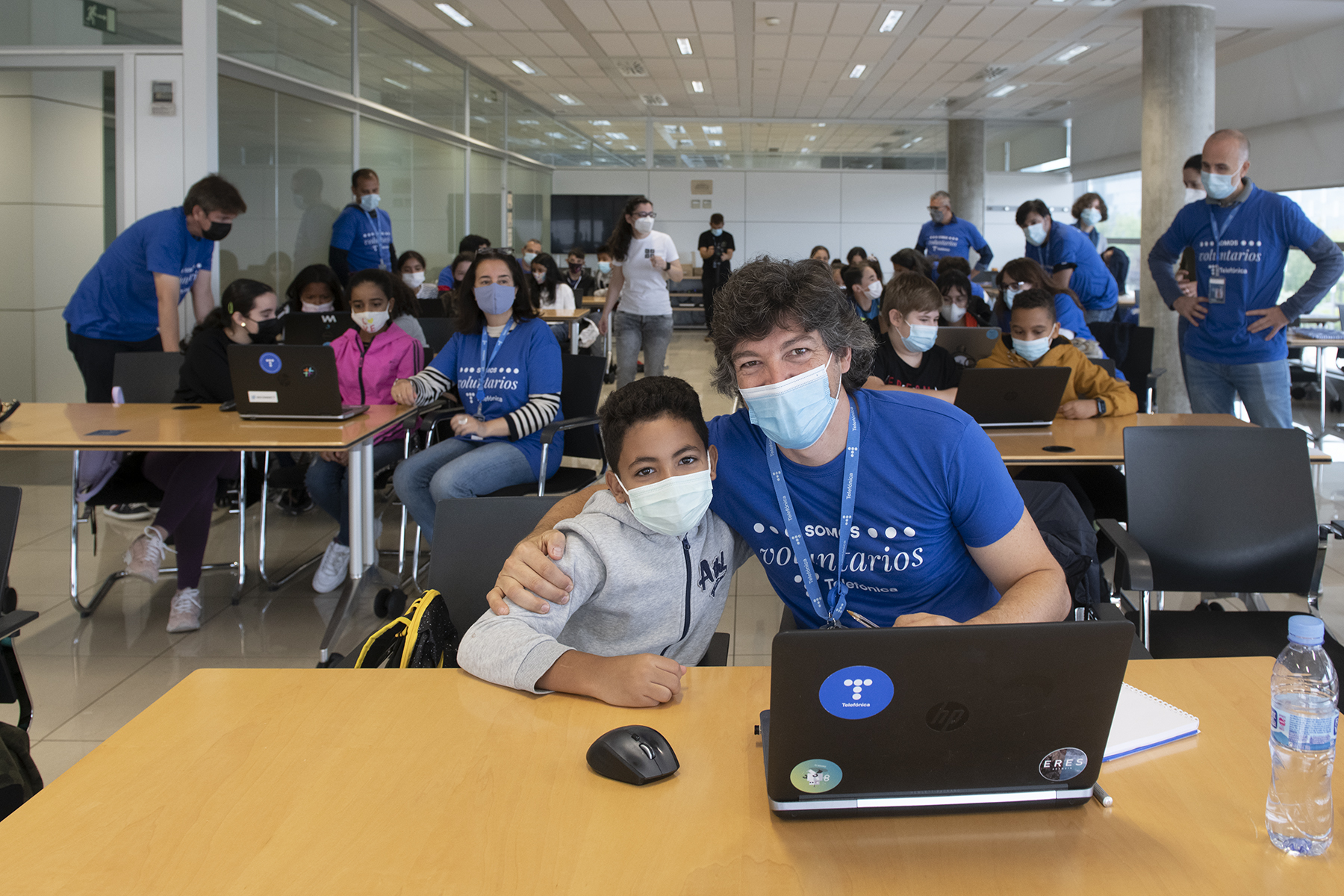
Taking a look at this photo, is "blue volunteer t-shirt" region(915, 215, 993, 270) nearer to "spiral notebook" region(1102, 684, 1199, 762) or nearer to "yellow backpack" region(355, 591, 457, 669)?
"yellow backpack" region(355, 591, 457, 669)

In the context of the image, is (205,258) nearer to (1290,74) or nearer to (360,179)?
(360,179)

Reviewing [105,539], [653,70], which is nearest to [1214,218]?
[105,539]

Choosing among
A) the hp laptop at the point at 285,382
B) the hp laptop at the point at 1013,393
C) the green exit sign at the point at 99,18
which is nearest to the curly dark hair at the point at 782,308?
the hp laptop at the point at 1013,393

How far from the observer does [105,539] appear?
4.51 meters

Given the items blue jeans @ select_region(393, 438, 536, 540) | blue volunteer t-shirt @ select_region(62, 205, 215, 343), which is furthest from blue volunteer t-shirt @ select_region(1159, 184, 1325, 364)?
blue volunteer t-shirt @ select_region(62, 205, 215, 343)

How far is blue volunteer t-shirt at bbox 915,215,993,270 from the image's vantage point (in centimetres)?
905

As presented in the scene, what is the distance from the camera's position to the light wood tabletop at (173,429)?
299cm

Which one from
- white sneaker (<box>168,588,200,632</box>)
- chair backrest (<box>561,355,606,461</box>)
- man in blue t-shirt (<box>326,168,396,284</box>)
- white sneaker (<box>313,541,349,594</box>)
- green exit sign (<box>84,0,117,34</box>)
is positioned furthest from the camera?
man in blue t-shirt (<box>326,168,396,284</box>)

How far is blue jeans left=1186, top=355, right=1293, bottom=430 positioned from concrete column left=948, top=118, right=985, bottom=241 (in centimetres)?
1058

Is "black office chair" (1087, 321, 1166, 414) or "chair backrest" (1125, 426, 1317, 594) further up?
"black office chair" (1087, 321, 1166, 414)

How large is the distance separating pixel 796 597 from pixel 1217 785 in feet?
2.48

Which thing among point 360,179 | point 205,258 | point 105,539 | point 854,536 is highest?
point 360,179

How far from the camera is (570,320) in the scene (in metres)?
7.97

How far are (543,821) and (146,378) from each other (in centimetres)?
374
